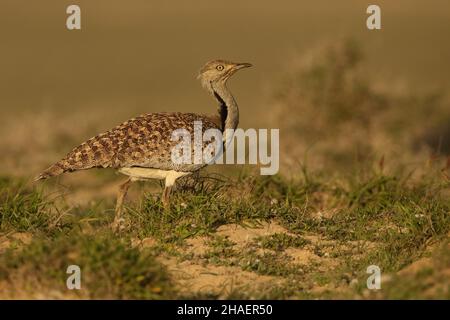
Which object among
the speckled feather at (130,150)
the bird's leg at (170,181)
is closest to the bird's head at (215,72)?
the speckled feather at (130,150)

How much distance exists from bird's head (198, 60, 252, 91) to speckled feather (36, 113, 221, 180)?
954 mm

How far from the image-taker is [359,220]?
8.07 meters

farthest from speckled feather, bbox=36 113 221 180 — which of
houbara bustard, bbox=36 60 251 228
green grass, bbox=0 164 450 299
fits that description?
green grass, bbox=0 164 450 299

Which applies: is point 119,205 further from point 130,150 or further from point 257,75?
point 257,75

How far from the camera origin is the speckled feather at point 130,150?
766 cm

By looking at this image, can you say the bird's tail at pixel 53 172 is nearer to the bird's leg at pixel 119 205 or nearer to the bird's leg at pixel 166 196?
the bird's leg at pixel 119 205

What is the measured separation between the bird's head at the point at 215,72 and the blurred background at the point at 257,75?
1.32m

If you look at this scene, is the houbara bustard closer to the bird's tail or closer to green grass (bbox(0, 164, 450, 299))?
the bird's tail

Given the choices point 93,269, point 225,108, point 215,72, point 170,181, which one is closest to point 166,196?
point 170,181

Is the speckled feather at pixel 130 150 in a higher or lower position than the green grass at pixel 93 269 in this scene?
higher

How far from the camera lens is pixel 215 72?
879 cm

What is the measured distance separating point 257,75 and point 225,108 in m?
17.6
